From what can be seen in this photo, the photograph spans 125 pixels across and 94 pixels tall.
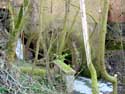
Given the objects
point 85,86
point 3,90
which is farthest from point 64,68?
point 3,90

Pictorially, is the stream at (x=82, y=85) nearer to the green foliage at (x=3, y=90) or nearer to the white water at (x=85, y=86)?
the white water at (x=85, y=86)

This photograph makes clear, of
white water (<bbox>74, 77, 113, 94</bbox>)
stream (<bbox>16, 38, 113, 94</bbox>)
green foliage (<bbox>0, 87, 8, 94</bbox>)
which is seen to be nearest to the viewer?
green foliage (<bbox>0, 87, 8, 94</bbox>)

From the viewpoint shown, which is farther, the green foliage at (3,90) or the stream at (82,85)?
the stream at (82,85)

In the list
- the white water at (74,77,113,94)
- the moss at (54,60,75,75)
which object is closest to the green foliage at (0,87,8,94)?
the moss at (54,60,75,75)

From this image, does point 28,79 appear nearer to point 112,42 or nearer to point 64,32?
point 64,32

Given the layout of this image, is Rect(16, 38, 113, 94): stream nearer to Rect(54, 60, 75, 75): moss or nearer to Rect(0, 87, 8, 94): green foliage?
Rect(54, 60, 75, 75): moss

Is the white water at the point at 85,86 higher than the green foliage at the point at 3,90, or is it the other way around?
the green foliage at the point at 3,90

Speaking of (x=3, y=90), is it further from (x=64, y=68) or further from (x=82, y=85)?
(x=82, y=85)

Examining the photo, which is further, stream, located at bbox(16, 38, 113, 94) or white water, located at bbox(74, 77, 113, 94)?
white water, located at bbox(74, 77, 113, 94)

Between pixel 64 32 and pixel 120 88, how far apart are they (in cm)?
188

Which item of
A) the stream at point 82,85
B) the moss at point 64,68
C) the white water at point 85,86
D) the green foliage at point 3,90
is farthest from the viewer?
the white water at point 85,86

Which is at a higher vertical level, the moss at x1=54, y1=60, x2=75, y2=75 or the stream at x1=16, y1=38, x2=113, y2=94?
the moss at x1=54, y1=60, x2=75, y2=75

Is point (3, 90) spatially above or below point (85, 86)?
above

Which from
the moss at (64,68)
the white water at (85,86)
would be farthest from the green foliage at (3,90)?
the white water at (85,86)
